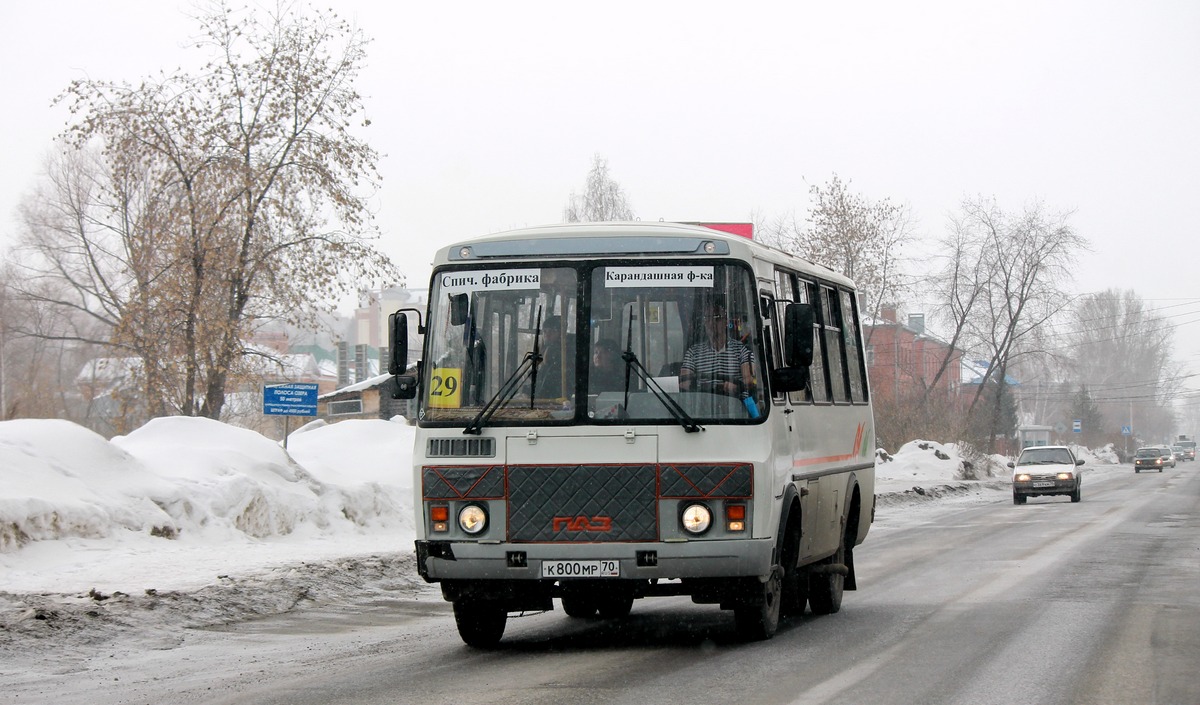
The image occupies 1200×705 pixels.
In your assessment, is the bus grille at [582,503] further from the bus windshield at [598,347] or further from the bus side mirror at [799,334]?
the bus side mirror at [799,334]

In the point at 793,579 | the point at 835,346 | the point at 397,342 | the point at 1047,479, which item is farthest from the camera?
the point at 1047,479

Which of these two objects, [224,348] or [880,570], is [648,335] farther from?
[224,348]

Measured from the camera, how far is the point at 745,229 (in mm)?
16906

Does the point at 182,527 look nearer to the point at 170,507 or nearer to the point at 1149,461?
the point at 170,507

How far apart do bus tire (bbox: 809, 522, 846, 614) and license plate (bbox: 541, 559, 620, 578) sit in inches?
127

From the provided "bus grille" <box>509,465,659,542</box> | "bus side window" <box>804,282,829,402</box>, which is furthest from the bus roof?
"bus side window" <box>804,282,829,402</box>

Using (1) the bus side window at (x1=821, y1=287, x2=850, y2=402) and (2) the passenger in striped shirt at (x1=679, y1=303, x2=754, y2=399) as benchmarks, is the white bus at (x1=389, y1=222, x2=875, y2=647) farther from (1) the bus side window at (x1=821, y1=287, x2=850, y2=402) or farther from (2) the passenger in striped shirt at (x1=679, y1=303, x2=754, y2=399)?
(1) the bus side window at (x1=821, y1=287, x2=850, y2=402)

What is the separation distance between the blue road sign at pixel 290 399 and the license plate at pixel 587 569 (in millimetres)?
12930

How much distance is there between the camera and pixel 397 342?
30.8 feet

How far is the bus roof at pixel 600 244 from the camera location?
9.38 m

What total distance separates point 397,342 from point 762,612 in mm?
3037

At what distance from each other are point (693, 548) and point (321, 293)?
25.4 meters

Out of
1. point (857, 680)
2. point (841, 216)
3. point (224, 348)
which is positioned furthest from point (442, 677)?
point (841, 216)

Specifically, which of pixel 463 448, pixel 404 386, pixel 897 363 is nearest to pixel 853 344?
pixel 404 386
